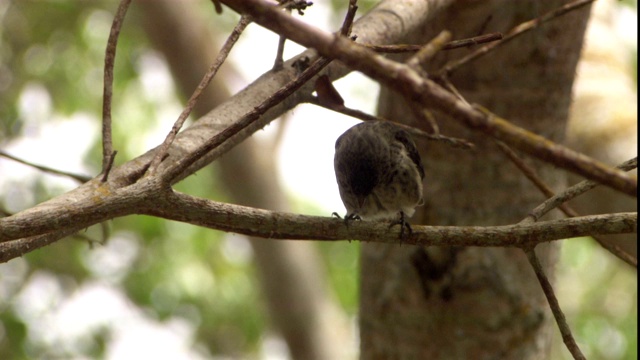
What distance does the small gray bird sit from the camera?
11.4 feet

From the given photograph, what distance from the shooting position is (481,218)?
3.54 meters

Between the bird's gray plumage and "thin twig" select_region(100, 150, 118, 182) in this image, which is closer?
"thin twig" select_region(100, 150, 118, 182)

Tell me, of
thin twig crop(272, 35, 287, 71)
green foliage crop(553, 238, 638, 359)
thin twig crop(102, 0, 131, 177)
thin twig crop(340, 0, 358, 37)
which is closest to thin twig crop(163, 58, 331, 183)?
thin twig crop(340, 0, 358, 37)

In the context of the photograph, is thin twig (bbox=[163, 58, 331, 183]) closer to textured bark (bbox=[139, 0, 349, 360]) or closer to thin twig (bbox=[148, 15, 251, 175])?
thin twig (bbox=[148, 15, 251, 175])

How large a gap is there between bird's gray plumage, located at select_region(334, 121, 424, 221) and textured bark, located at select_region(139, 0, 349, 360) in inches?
144

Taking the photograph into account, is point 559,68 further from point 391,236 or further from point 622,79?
point 622,79

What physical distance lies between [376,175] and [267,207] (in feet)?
13.2

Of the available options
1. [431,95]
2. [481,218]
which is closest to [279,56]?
[481,218]

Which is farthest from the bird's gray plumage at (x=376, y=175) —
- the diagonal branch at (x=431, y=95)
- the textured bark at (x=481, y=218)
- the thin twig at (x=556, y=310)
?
the diagonal branch at (x=431, y=95)

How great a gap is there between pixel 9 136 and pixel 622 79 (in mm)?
5205

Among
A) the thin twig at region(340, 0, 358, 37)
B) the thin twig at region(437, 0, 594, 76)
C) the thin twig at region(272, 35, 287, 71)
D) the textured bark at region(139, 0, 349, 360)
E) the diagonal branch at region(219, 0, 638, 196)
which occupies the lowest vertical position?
the diagonal branch at region(219, 0, 638, 196)

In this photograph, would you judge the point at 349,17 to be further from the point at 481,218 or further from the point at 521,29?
the point at 481,218

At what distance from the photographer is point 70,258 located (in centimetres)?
804

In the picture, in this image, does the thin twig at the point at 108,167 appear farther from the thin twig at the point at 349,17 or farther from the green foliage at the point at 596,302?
the green foliage at the point at 596,302
